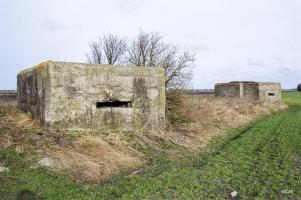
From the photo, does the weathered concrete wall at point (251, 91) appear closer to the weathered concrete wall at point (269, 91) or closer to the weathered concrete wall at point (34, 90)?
the weathered concrete wall at point (269, 91)

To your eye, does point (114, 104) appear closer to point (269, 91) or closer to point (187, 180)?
point (187, 180)

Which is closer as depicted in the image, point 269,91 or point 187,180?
point 187,180

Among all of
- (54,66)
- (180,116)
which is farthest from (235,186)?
(180,116)

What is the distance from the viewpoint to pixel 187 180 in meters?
6.57

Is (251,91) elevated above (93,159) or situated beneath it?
elevated above

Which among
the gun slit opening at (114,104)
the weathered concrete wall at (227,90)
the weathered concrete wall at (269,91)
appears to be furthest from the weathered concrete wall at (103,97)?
the weathered concrete wall at (269,91)

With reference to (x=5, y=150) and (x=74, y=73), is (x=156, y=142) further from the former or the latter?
(x=5, y=150)

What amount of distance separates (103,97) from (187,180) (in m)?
3.73

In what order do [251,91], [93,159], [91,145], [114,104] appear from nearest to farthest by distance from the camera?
[93,159] < [91,145] < [114,104] < [251,91]

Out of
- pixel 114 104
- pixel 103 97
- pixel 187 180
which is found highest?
pixel 103 97

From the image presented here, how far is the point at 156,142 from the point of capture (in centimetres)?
967

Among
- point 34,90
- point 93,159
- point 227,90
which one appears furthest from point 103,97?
point 227,90

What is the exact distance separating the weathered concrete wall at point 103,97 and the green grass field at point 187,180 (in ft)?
6.18

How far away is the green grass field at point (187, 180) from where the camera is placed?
570cm
